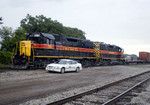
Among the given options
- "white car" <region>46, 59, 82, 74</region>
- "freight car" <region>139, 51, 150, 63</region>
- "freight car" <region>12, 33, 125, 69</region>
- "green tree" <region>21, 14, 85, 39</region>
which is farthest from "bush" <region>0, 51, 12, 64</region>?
"freight car" <region>139, 51, 150, 63</region>

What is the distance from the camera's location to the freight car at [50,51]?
16922 millimetres

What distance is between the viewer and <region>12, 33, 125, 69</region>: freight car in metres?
16.9

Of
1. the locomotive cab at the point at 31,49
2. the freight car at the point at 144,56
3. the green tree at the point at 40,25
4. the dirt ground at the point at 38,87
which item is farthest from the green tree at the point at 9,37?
the freight car at the point at 144,56

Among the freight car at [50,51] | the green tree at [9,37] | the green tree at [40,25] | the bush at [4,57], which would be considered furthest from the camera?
the green tree at [40,25]

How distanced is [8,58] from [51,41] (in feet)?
24.9

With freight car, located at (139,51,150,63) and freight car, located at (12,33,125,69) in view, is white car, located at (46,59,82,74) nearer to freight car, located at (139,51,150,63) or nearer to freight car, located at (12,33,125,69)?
freight car, located at (12,33,125,69)

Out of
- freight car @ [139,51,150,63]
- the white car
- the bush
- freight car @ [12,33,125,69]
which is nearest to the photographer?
the white car

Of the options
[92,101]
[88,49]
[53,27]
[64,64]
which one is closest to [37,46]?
[64,64]

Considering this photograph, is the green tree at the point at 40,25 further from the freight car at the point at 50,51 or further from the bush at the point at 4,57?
the bush at the point at 4,57

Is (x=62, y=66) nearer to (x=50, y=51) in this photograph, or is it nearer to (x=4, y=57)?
(x=50, y=51)

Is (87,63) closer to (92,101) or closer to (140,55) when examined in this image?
(92,101)

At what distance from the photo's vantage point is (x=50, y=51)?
1850 centimetres

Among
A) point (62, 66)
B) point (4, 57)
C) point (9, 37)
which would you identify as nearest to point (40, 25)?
point (9, 37)

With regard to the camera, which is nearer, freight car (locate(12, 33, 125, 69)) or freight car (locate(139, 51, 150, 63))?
freight car (locate(12, 33, 125, 69))
